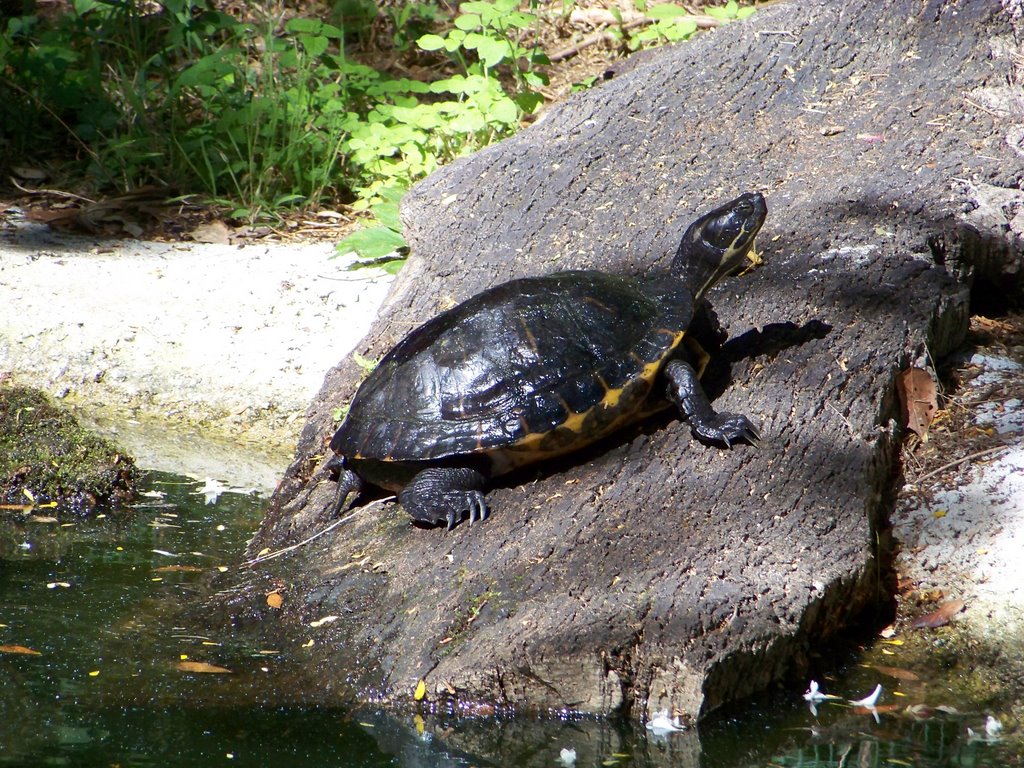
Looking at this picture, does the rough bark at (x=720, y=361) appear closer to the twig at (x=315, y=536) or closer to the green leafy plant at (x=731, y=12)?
the twig at (x=315, y=536)

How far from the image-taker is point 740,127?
17.1ft

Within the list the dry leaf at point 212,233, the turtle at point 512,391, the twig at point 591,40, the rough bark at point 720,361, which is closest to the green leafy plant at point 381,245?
the rough bark at point 720,361

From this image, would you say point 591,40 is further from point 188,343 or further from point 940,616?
point 940,616

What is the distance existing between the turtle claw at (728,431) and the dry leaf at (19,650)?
7.29 feet

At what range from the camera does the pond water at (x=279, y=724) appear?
262cm

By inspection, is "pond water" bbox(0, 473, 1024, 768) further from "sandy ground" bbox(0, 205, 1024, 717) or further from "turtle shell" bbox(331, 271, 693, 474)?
"sandy ground" bbox(0, 205, 1024, 717)

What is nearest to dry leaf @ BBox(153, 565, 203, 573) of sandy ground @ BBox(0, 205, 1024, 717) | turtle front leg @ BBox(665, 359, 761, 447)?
sandy ground @ BBox(0, 205, 1024, 717)

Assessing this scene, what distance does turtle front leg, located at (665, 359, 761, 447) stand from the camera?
11.1 feet

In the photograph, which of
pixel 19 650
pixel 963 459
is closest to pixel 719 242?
pixel 963 459

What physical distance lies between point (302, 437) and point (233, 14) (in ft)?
20.0

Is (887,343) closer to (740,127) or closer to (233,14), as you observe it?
(740,127)

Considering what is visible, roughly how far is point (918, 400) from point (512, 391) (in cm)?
170

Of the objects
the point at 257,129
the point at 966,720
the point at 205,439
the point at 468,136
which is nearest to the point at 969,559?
the point at 966,720

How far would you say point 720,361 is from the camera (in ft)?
12.5
